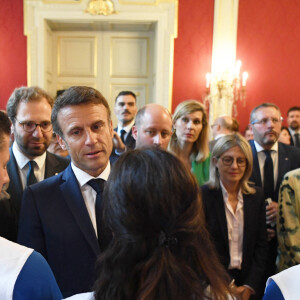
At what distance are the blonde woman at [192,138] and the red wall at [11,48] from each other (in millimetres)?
4089

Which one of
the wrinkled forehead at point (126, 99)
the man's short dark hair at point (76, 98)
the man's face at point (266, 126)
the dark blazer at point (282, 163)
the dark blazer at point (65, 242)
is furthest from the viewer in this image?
the wrinkled forehead at point (126, 99)

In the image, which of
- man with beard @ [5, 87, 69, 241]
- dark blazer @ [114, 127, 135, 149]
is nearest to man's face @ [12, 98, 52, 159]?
man with beard @ [5, 87, 69, 241]

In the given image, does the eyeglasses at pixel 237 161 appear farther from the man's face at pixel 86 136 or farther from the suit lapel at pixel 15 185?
the suit lapel at pixel 15 185

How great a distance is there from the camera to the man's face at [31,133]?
5.66 feet

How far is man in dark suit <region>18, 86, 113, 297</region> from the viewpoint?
125 centimetres

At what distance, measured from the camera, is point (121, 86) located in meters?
6.18

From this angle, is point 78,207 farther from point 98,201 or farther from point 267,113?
point 267,113

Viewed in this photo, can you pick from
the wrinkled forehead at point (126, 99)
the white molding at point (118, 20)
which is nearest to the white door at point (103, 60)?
the white molding at point (118, 20)

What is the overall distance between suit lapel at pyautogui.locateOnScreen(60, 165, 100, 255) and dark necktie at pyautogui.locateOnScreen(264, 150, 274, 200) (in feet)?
4.95

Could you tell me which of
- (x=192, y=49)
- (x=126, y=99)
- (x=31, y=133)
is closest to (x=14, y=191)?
(x=31, y=133)

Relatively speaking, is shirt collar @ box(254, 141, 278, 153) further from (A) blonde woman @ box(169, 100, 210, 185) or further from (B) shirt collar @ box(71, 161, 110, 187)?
(B) shirt collar @ box(71, 161, 110, 187)

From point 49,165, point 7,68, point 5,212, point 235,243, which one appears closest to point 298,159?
point 235,243

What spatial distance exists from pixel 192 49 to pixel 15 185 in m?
4.71

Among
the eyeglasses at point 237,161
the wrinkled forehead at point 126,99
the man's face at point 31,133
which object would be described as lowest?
the eyeglasses at point 237,161
